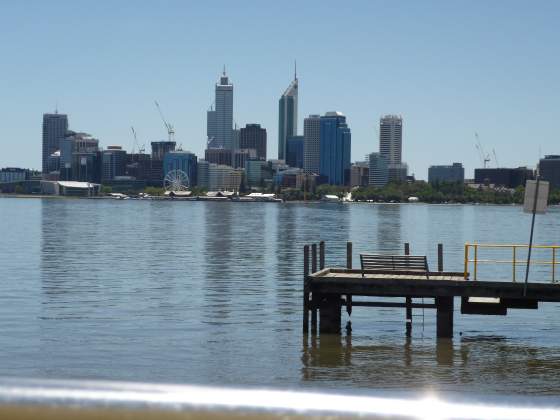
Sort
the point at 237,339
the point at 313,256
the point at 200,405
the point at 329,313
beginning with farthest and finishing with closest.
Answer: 1. the point at 237,339
2. the point at 313,256
3. the point at 329,313
4. the point at 200,405

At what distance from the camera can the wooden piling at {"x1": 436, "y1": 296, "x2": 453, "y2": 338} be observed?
98.2ft

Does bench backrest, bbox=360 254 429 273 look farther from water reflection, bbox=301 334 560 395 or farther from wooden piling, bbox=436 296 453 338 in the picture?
water reflection, bbox=301 334 560 395

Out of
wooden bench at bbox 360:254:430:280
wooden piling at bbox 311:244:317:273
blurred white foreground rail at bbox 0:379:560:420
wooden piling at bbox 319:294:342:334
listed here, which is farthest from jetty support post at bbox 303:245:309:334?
blurred white foreground rail at bbox 0:379:560:420

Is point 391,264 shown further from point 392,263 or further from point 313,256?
point 313,256

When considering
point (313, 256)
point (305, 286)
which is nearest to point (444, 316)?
point (305, 286)

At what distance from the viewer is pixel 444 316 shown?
30.5 metres

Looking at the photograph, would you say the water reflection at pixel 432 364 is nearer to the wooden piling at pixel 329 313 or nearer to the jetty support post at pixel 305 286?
the wooden piling at pixel 329 313

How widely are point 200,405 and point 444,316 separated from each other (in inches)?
1156

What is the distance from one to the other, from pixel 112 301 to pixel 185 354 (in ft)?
49.0

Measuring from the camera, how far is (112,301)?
1719 inches

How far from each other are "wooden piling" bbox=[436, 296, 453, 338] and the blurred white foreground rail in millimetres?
28272

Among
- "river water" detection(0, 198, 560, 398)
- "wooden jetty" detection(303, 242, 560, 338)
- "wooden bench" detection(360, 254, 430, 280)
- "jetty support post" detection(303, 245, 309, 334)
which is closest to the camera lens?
"river water" detection(0, 198, 560, 398)

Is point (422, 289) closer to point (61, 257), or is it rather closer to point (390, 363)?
point (390, 363)

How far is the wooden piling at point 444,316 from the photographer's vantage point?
29931 mm
